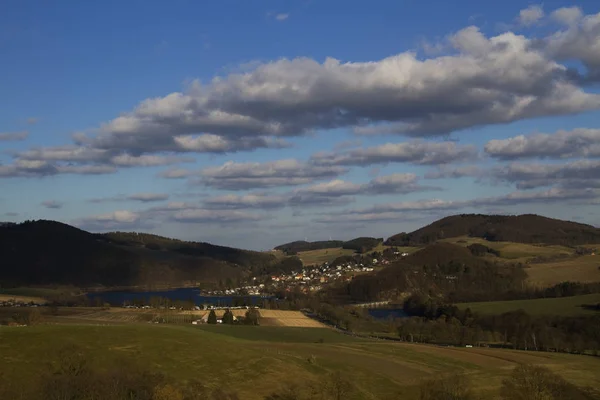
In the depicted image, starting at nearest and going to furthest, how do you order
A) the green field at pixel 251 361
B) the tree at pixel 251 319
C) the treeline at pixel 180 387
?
the treeline at pixel 180 387, the green field at pixel 251 361, the tree at pixel 251 319

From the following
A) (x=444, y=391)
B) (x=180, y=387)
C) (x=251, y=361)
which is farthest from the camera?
(x=251, y=361)

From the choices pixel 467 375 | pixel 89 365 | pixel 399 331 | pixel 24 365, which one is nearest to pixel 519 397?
pixel 467 375

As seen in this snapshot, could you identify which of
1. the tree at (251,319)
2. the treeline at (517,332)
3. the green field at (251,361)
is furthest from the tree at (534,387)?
the tree at (251,319)

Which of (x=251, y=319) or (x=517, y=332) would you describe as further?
(x=251, y=319)

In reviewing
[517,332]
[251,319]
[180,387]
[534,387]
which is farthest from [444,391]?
[251,319]

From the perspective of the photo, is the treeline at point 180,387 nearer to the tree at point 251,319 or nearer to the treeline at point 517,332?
the treeline at point 517,332

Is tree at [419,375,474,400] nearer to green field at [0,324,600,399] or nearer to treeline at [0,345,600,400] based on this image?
treeline at [0,345,600,400]

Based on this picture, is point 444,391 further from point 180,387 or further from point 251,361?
point 251,361

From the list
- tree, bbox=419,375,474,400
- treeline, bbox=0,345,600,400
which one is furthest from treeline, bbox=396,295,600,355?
tree, bbox=419,375,474,400
